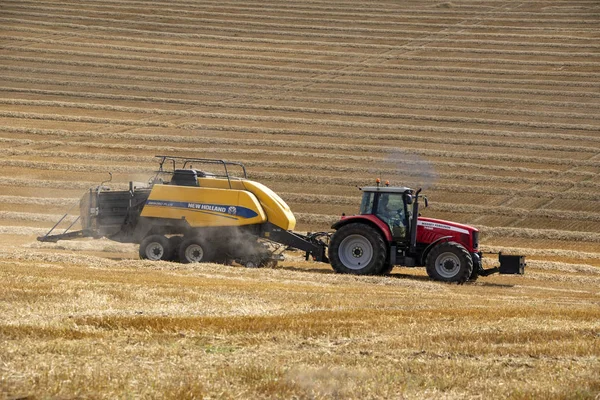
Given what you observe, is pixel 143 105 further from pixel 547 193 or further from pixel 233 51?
pixel 547 193

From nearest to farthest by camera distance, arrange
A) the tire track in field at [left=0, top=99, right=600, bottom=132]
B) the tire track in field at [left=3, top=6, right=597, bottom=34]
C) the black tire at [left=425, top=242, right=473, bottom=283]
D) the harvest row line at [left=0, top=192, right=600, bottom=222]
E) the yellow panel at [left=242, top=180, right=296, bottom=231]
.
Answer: the black tire at [left=425, top=242, right=473, bottom=283]
the yellow panel at [left=242, top=180, right=296, bottom=231]
the harvest row line at [left=0, top=192, right=600, bottom=222]
the tire track in field at [left=0, top=99, right=600, bottom=132]
the tire track in field at [left=3, top=6, right=597, bottom=34]

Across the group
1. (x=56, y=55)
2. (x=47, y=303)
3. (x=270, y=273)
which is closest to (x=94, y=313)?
(x=47, y=303)

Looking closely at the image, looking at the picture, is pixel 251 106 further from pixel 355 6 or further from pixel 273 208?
pixel 273 208

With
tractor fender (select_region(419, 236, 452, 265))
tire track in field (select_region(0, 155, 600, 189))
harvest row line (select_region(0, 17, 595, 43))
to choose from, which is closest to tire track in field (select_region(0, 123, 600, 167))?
tire track in field (select_region(0, 155, 600, 189))

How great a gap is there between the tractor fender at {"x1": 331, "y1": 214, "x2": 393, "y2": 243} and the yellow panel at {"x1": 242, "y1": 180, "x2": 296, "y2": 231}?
4.95ft

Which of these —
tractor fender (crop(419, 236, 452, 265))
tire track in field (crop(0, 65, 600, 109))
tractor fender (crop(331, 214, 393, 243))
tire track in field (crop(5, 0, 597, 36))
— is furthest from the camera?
tire track in field (crop(5, 0, 597, 36))

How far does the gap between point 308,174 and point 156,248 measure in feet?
53.2

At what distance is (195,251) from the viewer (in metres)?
21.3

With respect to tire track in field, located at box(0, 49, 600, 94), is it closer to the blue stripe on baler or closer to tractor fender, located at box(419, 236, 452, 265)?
the blue stripe on baler

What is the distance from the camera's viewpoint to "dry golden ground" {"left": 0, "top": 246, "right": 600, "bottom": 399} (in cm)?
675

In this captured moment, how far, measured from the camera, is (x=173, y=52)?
5594 centimetres

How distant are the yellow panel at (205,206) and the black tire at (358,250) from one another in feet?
6.87

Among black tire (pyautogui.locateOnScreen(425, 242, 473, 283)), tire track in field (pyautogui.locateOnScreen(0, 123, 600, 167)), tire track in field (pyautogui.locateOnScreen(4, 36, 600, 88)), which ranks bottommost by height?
black tire (pyautogui.locateOnScreen(425, 242, 473, 283))

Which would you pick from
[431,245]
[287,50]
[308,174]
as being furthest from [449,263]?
[287,50]
